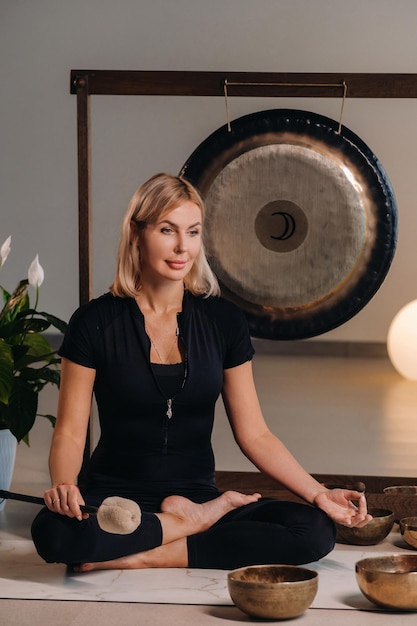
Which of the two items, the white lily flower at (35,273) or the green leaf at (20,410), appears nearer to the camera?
the green leaf at (20,410)

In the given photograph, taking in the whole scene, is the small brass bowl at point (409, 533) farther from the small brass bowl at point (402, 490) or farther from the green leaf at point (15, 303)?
the green leaf at point (15, 303)

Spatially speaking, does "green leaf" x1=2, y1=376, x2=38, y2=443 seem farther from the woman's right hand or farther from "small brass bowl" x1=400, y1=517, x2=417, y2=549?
"small brass bowl" x1=400, y1=517, x2=417, y2=549

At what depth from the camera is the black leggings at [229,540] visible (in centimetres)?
178

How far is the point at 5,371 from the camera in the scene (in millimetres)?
2230

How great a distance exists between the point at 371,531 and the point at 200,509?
383 millimetres

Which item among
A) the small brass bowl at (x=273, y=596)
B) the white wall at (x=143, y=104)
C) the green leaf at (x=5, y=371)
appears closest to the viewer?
the small brass bowl at (x=273, y=596)

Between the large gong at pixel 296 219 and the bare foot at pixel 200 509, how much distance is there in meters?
1.34

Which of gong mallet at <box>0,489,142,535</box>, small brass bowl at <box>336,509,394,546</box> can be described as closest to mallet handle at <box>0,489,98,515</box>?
gong mallet at <box>0,489,142,535</box>

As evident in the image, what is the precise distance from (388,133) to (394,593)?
4516mm

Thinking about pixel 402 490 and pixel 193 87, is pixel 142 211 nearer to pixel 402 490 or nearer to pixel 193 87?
pixel 193 87

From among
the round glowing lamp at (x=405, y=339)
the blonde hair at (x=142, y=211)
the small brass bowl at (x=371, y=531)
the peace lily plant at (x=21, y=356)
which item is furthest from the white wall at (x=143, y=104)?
the small brass bowl at (x=371, y=531)

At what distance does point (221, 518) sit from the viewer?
1954mm

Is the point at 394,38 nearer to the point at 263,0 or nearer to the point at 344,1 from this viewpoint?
the point at 344,1

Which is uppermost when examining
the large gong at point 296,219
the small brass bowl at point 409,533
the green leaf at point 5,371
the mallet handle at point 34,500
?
the large gong at point 296,219
